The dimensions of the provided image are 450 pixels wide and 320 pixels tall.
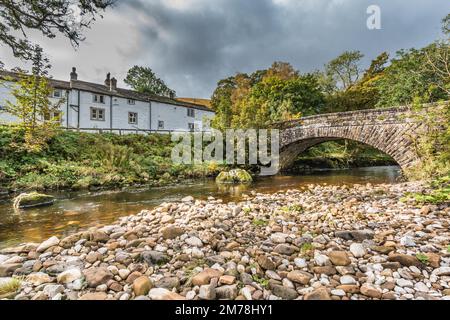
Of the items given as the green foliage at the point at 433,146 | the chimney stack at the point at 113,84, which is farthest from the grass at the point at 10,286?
the chimney stack at the point at 113,84

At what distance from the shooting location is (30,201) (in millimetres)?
6371

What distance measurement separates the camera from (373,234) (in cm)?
302

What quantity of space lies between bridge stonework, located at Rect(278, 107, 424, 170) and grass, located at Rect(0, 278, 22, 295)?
943 centimetres

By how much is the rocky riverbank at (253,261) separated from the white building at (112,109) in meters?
13.7

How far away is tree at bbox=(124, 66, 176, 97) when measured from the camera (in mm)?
39969

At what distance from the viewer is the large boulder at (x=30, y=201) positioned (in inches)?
244

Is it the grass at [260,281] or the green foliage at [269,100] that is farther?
the green foliage at [269,100]

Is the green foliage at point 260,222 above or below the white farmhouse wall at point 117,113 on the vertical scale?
below

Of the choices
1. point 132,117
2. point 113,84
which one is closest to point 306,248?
point 132,117

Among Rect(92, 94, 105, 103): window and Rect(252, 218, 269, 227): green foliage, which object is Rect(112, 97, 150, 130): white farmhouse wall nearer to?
Rect(92, 94, 105, 103): window

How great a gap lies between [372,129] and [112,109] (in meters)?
22.2

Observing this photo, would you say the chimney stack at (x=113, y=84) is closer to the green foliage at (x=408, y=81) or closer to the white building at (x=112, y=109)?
the white building at (x=112, y=109)

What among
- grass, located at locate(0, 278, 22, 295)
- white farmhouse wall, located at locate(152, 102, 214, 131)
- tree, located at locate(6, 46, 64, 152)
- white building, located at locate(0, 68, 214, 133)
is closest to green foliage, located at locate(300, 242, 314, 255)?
→ grass, located at locate(0, 278, 22, 295)
